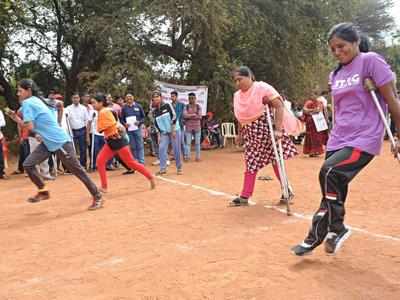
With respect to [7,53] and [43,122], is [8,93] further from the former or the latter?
[43,122]

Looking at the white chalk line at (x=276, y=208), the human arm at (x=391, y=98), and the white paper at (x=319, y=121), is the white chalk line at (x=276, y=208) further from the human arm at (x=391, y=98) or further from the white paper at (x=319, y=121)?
the white paper at (x=319, y=121)

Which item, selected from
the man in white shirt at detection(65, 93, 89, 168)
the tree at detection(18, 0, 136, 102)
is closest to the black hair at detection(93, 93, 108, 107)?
the man in white shirt at detection(65, 93, 89, 168)

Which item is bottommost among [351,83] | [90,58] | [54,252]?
[54,252]

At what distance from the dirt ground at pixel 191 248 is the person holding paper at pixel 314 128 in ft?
15.0

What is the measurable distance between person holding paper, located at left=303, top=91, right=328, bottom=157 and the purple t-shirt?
28.8ft

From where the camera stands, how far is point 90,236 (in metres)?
5.20

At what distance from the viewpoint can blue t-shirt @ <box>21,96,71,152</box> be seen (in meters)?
Answer: 6.40

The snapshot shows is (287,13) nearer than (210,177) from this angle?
Result: No

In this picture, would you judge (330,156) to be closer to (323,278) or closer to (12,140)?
(323,278)

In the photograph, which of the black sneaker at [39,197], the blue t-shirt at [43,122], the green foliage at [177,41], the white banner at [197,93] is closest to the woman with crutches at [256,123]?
the blue t-shirt at [43,122]

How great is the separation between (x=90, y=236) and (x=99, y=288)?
163 cm

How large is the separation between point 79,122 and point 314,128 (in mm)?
5942

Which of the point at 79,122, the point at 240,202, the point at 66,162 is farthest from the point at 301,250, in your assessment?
the point at 79,122

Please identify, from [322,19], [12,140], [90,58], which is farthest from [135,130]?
[12,140]
